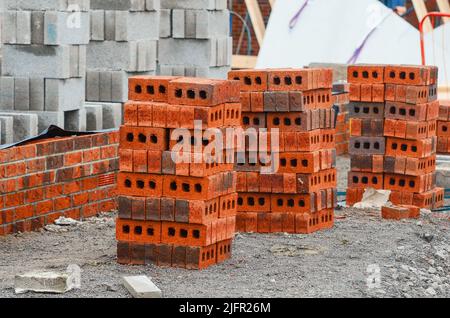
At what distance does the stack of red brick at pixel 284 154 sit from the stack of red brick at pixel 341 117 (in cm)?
565

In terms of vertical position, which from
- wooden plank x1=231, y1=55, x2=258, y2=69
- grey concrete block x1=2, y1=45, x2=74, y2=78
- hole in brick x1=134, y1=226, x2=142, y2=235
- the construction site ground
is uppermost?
grey concrete block x1=2, y1=45, x2=74, y2=78

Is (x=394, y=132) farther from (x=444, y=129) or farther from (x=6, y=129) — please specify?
(x=6, y=129)

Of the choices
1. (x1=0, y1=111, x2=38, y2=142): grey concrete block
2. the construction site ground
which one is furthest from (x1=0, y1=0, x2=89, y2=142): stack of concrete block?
the construction site ground

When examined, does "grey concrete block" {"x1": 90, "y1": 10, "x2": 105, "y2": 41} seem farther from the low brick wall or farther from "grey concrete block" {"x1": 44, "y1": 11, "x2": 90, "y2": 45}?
the low brick wall

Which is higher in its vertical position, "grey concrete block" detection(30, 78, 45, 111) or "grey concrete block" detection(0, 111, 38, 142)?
"grey concrete block" detection(30, 78, 45, 111)

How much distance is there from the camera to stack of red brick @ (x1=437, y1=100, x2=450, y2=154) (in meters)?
14.3

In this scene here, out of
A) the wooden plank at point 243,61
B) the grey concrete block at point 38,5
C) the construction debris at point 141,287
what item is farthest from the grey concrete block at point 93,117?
the wooden plank at point 243,61

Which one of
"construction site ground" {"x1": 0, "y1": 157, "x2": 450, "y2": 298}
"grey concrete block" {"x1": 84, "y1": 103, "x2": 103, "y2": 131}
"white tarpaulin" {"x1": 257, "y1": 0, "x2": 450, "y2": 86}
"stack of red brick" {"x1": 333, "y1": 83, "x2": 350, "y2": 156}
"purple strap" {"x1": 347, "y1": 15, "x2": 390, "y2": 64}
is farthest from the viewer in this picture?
"purple strap" {"x1": 347, "y1": 15, "x2": 390, "y2": 64}

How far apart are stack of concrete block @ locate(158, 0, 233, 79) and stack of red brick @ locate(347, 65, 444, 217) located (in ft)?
8.07

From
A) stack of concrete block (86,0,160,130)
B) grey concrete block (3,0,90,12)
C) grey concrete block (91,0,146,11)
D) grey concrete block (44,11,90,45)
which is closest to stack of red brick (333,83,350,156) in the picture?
stack of concrete block (86,0,160,130)

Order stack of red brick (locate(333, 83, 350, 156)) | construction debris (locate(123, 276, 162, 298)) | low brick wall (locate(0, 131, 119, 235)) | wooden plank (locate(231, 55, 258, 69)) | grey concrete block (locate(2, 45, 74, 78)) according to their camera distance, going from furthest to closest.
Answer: wooden plank (locate(231, 55, 258, 69)) < stack of red brick (locate(333, 83, 350, 156)) < grey concrete block (locate(2, 45, 74, 78)) < low brick wall (locate(0, 131, 119, 235)) < construction debris (locate(123, 276, 162, 298))

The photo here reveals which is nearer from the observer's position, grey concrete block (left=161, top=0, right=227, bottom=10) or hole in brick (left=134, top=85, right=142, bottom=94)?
hole in brick (left=134, top=85, right=142, bottom=94)

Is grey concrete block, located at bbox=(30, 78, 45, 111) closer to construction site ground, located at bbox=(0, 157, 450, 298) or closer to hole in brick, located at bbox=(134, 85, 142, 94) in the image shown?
construction site ground, located at bbox=(0, 157, 450, 298)

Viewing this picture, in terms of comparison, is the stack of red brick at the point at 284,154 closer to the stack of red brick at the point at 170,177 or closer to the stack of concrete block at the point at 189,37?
the stack of red brick at the point at 170,177
